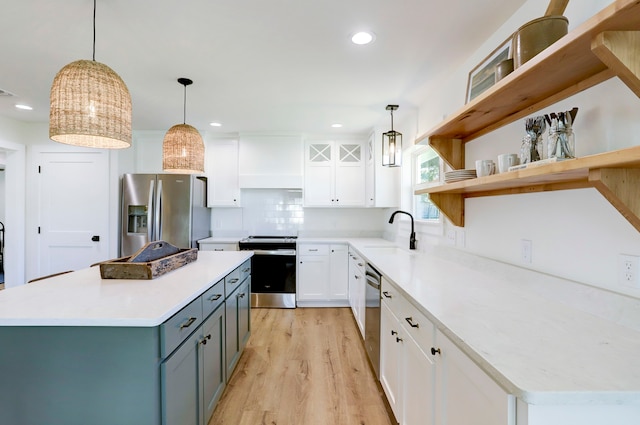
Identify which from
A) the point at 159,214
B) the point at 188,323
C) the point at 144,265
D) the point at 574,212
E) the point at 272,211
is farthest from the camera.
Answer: the point at 272,211

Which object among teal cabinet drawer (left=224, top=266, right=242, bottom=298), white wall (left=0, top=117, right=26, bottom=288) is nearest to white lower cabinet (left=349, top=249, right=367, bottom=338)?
teal cabinet drawer (left=224, top=266, right=242, bottom=298)

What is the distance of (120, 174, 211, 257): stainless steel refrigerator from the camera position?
3.71m

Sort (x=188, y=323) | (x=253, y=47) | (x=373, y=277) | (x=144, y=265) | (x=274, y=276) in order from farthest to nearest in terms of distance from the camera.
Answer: (x=274, y=276)
(x=373, y=277)
(x=253, y=47)
(x=144, y=265)
(x=188, y=323)

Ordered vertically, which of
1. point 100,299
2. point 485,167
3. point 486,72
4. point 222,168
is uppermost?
point 486,72

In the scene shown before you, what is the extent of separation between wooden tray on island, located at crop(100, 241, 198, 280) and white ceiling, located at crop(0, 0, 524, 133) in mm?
1350

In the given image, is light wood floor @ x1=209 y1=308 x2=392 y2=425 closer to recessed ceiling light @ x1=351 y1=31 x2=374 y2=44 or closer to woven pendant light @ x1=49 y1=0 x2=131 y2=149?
woven pendant light @ x1=49 y1=0 x2=131 y2=149

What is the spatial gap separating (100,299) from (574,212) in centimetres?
211

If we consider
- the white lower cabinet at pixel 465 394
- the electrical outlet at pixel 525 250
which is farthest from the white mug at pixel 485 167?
the white lower cabinet at pixel 465 394

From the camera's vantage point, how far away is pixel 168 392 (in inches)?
46.6

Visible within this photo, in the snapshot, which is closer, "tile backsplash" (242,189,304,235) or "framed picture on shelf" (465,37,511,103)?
"framed picture on shelf" (465,37,511,103)

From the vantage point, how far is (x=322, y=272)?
12.7 ft

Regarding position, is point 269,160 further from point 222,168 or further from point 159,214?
point 159,214

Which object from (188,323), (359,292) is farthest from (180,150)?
(359,292)

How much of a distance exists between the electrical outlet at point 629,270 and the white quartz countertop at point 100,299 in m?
1.70
